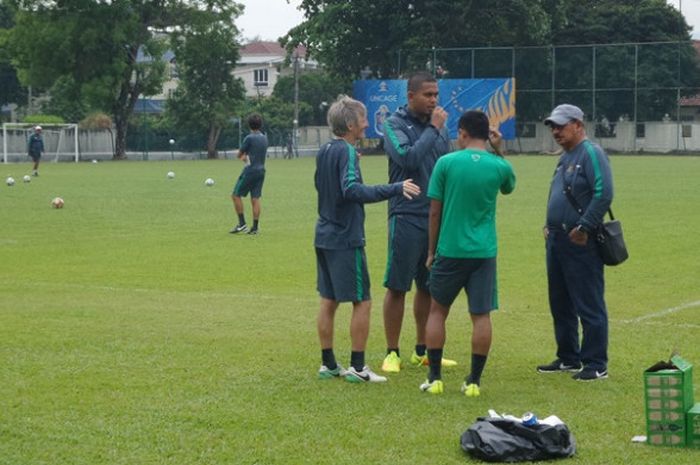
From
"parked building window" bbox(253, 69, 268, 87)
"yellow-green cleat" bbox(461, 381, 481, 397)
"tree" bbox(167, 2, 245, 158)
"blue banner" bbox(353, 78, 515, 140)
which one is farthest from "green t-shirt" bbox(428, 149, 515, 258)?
"parked building window" bbox(253, 69, 268, 87)

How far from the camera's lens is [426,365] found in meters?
9.92

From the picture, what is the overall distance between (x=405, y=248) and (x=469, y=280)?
87cm

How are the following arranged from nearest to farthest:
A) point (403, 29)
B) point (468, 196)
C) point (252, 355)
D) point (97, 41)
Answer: point (468, 196), point (252, 355), point (97, 41), point (403, 29)

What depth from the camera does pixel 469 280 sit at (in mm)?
8727

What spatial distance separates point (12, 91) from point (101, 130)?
25.1 metres

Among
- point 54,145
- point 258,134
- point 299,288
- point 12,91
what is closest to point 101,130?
point 54,145

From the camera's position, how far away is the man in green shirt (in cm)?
853

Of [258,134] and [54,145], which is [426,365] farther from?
[54,145]

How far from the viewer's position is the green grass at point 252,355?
7266 millimetres

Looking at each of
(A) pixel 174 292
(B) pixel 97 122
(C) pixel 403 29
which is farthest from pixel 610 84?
(A) pixel 174 292

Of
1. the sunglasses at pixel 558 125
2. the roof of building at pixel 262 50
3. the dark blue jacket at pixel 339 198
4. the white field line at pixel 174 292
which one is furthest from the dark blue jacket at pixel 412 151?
the roof of building at pixel 262 50

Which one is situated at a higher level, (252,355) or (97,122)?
(97,122)

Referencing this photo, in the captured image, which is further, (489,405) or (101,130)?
(101,130)

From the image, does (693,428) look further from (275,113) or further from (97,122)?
(275,113)
